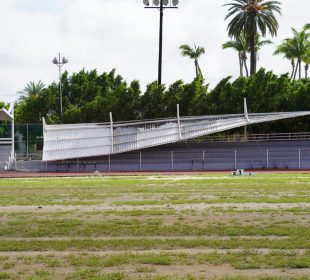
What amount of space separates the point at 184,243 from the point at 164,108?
5545cm

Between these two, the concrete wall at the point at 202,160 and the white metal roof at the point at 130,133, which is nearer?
the concrete wall at the point at 202,160

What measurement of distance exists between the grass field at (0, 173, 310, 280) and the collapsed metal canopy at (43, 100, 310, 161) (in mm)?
36605

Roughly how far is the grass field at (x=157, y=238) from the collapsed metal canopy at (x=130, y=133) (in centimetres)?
3660

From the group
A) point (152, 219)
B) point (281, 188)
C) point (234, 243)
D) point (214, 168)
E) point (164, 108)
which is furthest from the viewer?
point (164, 108)

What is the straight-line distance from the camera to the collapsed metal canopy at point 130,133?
58.5 m

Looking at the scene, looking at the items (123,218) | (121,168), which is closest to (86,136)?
(121,168)

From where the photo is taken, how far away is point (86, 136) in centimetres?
5912

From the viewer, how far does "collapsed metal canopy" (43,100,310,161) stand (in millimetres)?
58500

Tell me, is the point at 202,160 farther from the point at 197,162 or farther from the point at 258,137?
the point at 258,137

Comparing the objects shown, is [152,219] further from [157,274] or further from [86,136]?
[86,136]

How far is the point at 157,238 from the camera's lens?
42.7ft

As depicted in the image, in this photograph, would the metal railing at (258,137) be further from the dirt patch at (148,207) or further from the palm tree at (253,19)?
the dirt patch at (148,207)

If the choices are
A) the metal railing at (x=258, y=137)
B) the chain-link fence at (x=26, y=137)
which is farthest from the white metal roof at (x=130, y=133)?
the metal railing at (x=258, y=137)

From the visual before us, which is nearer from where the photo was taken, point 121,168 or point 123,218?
point 123,218
